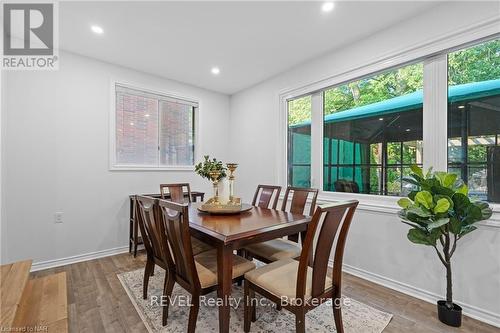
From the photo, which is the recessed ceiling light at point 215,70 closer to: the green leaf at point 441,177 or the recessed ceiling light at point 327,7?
the recessed ceiling light at point 327,7

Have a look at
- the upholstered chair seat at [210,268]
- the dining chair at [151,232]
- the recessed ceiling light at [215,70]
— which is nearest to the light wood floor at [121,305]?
the dining chair at [151,232]

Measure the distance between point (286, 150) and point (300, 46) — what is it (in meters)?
1.45

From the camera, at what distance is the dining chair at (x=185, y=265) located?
4.87 feet

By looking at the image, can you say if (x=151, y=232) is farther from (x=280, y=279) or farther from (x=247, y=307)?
(x=280, y=279)

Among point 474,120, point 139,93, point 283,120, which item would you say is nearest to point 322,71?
point 283,120

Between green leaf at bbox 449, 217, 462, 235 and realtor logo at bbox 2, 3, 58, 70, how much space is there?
3886mm

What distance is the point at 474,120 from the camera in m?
2.08

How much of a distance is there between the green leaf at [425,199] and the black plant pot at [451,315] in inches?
32.4

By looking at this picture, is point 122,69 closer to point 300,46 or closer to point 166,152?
point 166,152

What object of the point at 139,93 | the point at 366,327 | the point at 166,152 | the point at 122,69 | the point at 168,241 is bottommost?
the point at 366,327

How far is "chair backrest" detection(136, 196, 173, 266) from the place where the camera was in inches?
67.6

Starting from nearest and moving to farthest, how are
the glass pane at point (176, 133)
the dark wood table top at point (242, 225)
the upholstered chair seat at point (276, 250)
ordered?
the dark wood table top at point (242, 225)
the upholstered chair seat at point (276, 250)
the glass pane at point (176, 133)

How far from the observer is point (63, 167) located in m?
2.96

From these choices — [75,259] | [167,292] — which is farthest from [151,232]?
[75,259]
